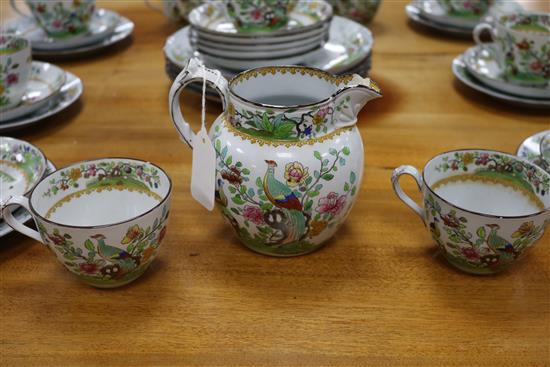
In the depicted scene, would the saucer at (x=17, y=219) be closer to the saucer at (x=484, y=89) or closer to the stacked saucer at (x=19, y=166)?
the stacked saucer at (x=19, y=166)

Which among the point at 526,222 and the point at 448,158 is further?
the point at 448,158

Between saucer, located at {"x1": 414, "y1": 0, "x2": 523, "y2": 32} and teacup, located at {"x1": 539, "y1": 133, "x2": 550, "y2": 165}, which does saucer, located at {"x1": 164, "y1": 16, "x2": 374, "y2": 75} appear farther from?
teacup, located at {"x1": 539, "y1": 133, "x2": 550, "y2": 165}

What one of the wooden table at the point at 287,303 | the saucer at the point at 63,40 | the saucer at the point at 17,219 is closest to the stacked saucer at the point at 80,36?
the saucer at the point at 63,40

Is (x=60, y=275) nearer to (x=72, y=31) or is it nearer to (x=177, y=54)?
(x=177, y=54)

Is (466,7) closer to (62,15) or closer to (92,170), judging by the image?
(62,15)

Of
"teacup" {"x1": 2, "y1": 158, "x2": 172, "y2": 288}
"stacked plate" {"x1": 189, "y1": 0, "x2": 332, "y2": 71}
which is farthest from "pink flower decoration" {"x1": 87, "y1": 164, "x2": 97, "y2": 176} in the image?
"stacked plate" {"x1": 189, "y1": 0, "x2": 332, "y2": 71}

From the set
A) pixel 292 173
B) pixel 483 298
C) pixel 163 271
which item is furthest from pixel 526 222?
pixel 163 271

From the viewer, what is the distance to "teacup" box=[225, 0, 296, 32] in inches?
42.9

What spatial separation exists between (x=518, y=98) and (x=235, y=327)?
0.67 m

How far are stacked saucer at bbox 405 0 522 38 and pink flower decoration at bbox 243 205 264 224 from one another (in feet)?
2.75

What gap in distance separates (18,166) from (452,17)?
0.93 metres

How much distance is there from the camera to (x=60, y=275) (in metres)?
0.72

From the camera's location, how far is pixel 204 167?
690mm

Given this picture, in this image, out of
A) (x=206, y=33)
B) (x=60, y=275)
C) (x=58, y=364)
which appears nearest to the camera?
(x=58, y=364)
